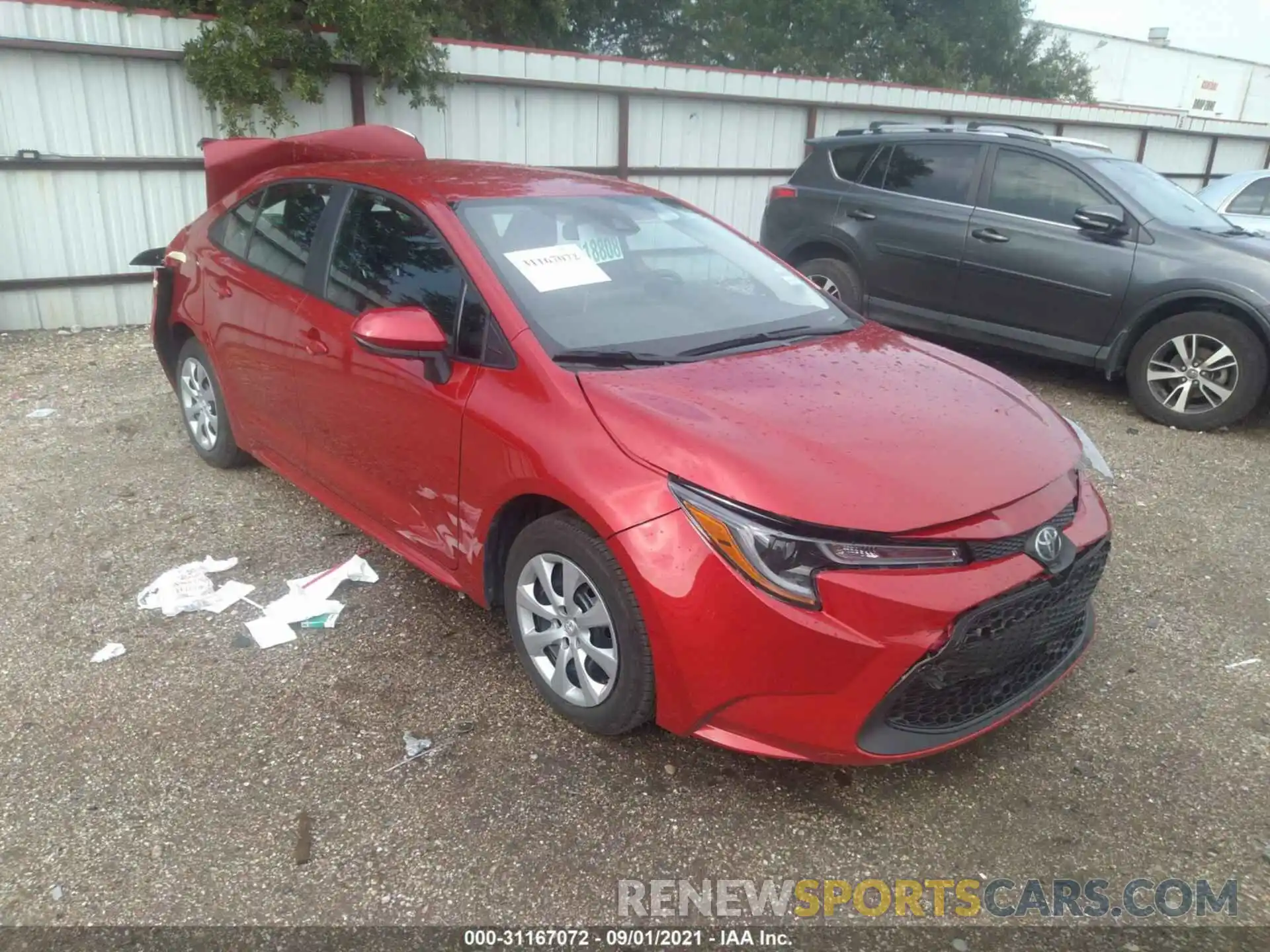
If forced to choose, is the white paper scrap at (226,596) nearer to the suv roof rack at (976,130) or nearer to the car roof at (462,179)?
the car roof at (462,179)

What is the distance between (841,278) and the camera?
7.25 metres

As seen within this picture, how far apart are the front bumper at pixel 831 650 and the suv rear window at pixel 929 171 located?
16.5 feet

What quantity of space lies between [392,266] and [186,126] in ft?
18.7

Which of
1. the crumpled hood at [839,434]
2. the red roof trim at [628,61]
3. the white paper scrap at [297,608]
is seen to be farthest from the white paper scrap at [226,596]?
the red roof trim at [628,61]

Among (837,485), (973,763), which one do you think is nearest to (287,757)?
(837,485)

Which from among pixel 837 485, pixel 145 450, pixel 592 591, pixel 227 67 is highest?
pixel 227 67

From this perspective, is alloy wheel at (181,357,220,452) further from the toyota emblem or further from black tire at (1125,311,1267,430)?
black tire at (1125,311,1267,430)

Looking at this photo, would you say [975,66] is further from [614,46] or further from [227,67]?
[227,67]

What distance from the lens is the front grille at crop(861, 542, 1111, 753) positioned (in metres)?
2.28

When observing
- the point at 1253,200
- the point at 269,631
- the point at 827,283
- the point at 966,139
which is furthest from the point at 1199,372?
the point at 269,631

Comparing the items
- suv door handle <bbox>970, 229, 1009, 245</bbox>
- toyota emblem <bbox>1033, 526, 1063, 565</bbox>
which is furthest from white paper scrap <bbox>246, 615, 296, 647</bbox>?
suv door handle <bbox>970, 229, 1009, 245</bbox>

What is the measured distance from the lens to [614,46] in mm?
20328

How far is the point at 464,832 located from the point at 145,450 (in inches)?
140

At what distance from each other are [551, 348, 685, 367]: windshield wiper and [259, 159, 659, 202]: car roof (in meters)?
0.86
